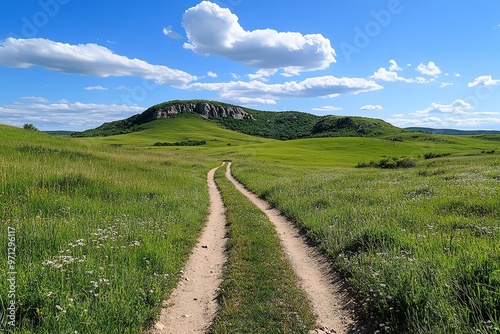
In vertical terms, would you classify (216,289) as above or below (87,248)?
below

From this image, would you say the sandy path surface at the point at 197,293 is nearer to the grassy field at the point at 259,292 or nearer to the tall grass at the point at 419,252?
the grassy field at the point at 259,292

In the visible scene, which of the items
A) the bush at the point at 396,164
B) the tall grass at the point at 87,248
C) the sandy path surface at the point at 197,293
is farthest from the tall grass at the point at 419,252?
the bush at the point at 396,164

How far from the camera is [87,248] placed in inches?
303

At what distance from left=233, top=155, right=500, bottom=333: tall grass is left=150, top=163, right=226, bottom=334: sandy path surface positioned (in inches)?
132

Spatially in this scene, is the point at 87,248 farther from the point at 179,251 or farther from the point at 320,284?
the point at 320,284

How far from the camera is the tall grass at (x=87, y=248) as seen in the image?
205 inches

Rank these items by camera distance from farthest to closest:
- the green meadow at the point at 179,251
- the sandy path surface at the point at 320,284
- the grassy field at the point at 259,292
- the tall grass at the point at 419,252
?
the sandy path surface at the point at 320,284 → the grassy field at the point at 259,292 → the green meadow at the point at 179,251 → the tall grass at the point at 419,252

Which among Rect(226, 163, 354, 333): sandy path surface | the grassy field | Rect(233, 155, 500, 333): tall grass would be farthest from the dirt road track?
Rect(233, 155, 500, 333): tall grass

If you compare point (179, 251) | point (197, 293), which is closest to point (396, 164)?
point (179, 251)

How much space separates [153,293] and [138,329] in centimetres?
118

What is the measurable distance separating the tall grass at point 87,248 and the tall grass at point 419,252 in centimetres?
465

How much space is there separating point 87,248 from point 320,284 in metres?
6.12

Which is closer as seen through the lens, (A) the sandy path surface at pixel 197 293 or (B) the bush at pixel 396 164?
(A) the sandy path surface at pixel 197 293

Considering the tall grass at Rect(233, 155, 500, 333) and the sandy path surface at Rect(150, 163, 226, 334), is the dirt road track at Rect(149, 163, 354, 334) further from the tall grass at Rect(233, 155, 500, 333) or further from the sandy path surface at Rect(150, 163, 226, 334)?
the tall grass at Rect(233, 155, 500, 333)
